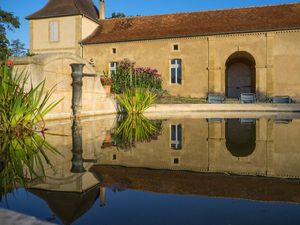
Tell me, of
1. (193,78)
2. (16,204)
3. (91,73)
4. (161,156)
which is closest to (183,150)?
(161,156)

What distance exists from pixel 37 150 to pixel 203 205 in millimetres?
2904

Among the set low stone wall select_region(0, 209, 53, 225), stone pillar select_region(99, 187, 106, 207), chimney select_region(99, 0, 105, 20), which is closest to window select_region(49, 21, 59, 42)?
chimney select_region(99, 0, 105, 20)

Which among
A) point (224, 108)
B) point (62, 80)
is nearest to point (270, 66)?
point (224, 108)

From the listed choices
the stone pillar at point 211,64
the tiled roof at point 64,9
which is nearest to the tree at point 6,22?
the tiled roof at point 64,9

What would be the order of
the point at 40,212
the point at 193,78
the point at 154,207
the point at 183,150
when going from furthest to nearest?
the point at 193,78 → the point at 183,150 → the point at 154,207 → the point at 40,212

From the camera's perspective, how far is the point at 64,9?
27875 mm

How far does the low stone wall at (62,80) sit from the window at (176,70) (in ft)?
40.9

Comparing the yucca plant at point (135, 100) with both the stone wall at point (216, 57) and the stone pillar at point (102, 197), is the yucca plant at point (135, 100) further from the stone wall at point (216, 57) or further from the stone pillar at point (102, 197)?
the stone wall at point (216, 57)

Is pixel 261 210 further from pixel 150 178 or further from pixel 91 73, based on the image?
pixel 91 73

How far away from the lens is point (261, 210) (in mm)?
2271

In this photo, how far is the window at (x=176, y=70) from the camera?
2545 cm

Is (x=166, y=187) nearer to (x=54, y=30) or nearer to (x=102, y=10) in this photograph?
(x=54, y=30)

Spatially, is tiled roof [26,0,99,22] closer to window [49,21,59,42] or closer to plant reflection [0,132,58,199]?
window [49,21,59,42]

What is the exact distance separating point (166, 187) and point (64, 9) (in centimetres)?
2771
